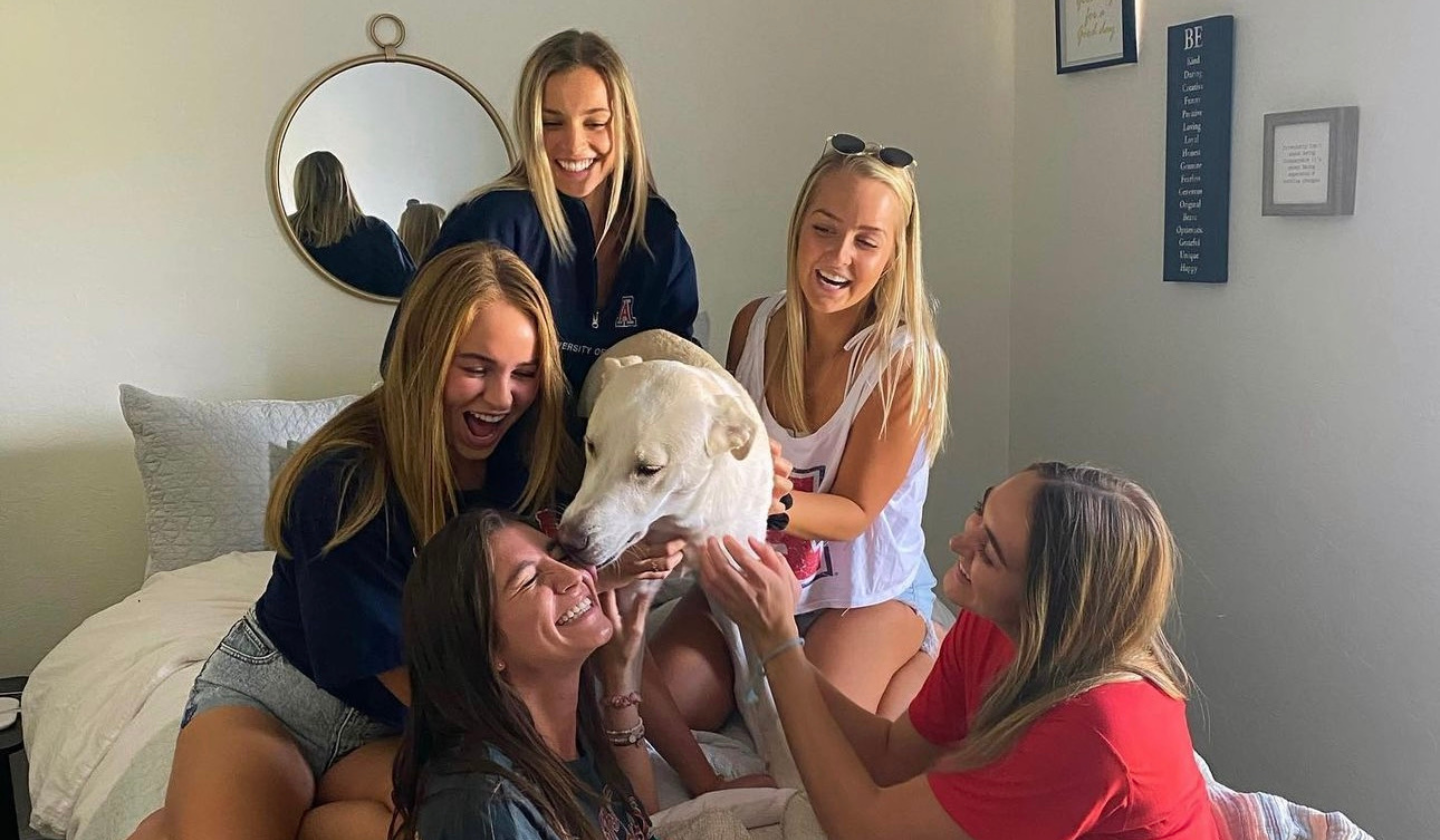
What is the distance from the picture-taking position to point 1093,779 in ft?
4.17

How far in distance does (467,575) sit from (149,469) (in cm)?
172

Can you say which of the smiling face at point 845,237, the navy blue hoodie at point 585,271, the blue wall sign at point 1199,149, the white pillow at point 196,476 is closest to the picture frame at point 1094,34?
the blue wall sign at point 1199,149

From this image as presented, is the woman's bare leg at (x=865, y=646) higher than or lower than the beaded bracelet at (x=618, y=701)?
lower

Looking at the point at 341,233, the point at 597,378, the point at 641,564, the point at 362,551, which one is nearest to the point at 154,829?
the point at 362,551

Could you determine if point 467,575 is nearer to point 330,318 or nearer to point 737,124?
point 330,318

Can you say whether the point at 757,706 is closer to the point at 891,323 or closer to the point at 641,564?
the point at 641,564

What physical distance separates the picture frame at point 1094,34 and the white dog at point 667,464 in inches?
66.3

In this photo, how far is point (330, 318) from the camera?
10.2 ft

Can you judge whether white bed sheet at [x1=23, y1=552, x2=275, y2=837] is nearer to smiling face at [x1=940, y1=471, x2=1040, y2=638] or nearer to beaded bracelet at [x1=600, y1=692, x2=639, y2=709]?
beaded bracelet at [x1=600, y1=692, x2=639, y2=709]

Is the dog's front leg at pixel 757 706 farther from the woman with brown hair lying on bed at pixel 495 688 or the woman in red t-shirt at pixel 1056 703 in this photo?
the woman with brown hair lying on bed at pixel 495 688

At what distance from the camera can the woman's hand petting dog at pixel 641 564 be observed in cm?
162

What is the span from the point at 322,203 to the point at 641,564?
Result: 1.79 metres

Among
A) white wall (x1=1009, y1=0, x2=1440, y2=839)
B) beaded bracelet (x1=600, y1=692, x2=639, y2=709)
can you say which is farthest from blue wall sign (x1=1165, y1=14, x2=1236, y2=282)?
beaded bracelet (x1=600, y1=692, x2=639, y2=709)

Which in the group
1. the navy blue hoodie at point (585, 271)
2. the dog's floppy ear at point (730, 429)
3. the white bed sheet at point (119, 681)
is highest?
the navy blue hoodie at point (585, 271)
